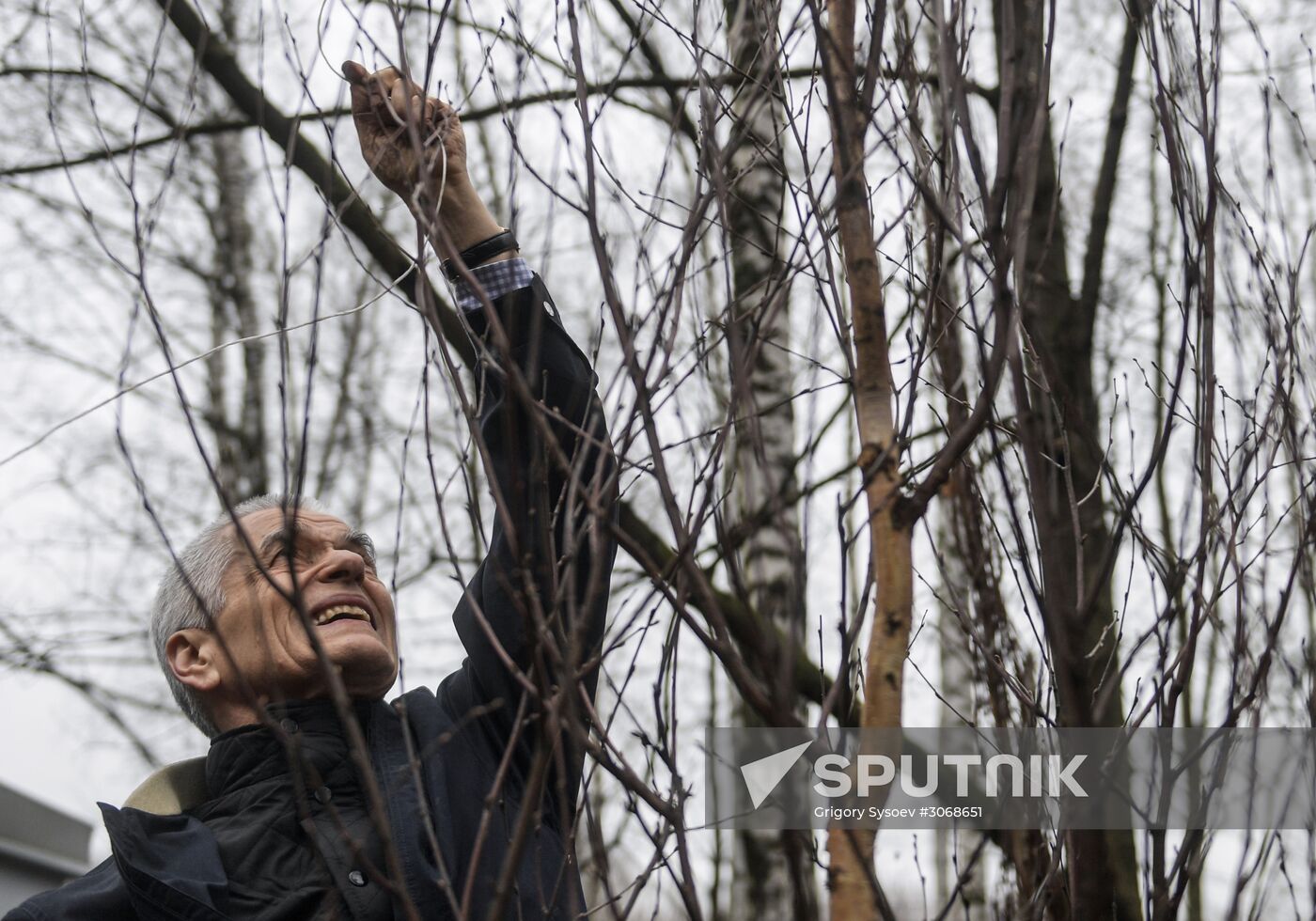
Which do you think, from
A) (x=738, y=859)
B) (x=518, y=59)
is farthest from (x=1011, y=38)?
(x=738, y=859)

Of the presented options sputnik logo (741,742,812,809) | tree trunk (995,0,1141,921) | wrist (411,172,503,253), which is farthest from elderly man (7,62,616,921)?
tree trunk (995,0,1141,921)

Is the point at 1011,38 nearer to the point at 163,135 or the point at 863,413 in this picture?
the point at 863,413

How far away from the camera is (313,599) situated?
2.35 m

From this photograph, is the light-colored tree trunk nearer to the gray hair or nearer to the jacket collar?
the jacket collar

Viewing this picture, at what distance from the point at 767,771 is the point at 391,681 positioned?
110 centimetres

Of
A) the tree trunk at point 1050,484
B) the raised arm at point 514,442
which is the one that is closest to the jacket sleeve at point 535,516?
the raised arm at point 514,442

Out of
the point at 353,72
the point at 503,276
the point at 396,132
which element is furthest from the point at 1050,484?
the point at 353,72

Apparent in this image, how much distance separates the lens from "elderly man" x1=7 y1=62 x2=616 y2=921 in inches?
53.6

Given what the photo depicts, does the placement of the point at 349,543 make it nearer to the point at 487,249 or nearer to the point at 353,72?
the point at 487,249

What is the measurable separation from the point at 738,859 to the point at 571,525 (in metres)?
3.40

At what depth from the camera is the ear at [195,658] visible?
2.44 metres

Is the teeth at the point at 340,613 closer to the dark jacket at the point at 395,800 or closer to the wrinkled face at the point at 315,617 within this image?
the wrinkled face at the point at 315,617

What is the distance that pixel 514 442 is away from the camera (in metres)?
1.22

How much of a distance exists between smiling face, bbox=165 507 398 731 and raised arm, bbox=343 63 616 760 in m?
0.17
